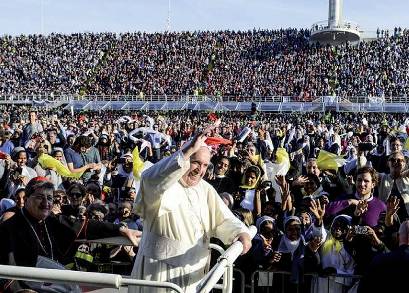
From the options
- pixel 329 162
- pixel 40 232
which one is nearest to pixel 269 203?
pixel 329 162

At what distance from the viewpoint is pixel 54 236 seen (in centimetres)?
390

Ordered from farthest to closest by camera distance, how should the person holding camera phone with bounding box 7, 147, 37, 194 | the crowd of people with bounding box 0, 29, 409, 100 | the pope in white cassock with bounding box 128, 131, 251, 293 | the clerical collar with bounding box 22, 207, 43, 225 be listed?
the crowd of people with bounding box 0, 29, 409, 100, the person holding camera phone with bounding box 7, 147, 37, 194, the clerical collar with bounding box 22, 207, 43, 225, the pope in white cassock with bounding box 128, 131, 251, 293

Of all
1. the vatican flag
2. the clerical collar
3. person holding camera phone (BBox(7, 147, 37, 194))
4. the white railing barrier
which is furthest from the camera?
the vatican flag

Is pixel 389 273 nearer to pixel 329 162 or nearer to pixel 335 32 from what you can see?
pixel 329 162

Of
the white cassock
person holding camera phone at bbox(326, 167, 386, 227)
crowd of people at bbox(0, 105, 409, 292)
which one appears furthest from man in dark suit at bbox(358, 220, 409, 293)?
person holding camera phone at bbox(326, 167, 386, 227)

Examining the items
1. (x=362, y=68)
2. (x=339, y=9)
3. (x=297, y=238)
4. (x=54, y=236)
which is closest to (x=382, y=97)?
(x=362, y=68)

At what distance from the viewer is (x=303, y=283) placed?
18.5 ft

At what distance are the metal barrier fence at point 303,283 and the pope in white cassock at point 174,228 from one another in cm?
198

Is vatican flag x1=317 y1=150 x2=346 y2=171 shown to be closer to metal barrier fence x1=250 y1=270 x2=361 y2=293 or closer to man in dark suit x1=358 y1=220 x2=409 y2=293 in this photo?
metal barrier fence x1=250 y1=270 x2=361 y2=293

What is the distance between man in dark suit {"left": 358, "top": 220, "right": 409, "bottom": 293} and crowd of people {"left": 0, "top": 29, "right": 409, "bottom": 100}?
34609mm

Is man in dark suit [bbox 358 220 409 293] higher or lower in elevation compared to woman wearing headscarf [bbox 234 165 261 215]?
lower

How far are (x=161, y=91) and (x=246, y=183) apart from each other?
37.3 metres

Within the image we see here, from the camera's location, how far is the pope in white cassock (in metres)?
3.46

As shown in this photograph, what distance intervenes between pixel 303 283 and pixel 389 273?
176cm
